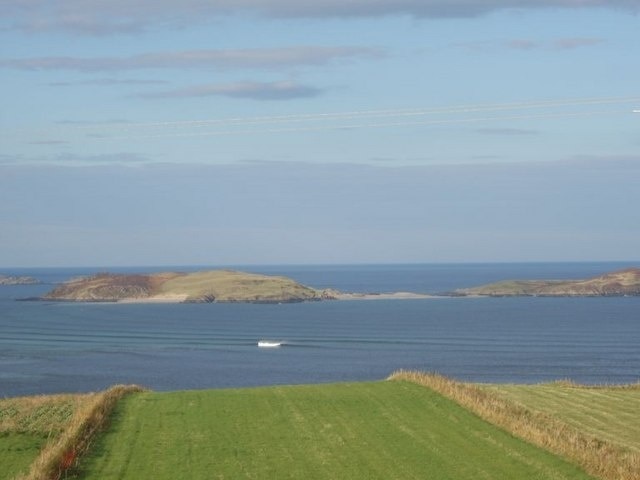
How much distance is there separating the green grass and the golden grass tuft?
0.66 meters

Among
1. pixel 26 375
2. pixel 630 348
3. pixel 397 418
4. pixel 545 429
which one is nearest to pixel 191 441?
pixel 397 418

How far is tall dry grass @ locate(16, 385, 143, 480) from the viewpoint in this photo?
21234 millimetres

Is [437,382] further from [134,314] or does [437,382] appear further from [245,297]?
[245,297]

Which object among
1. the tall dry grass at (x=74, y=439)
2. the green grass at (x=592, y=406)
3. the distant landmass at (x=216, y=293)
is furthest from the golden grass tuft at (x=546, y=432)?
the distant landmass at (x=216, y=293)

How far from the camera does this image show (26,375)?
76188 millimetres

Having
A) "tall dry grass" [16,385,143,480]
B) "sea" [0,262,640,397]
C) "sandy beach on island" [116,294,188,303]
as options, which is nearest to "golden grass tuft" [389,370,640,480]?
"tall dry grass" [16,385,143,480]

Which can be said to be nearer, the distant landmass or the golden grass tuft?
the golden grass tuft

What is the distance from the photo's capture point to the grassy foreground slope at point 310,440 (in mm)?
21875

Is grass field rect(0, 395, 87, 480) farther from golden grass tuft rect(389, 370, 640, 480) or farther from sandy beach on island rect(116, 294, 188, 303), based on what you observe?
sandy beach on island rect(116, 294, 188, 303)

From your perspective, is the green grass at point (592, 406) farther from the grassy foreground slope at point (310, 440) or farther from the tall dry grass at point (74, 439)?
the tall dry grass at point (74, 439)

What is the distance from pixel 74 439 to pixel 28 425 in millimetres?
5818

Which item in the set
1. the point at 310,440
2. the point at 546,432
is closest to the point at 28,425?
the point at 310,440

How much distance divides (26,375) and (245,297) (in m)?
113

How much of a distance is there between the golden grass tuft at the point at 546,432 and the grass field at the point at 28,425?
38.0 ft
